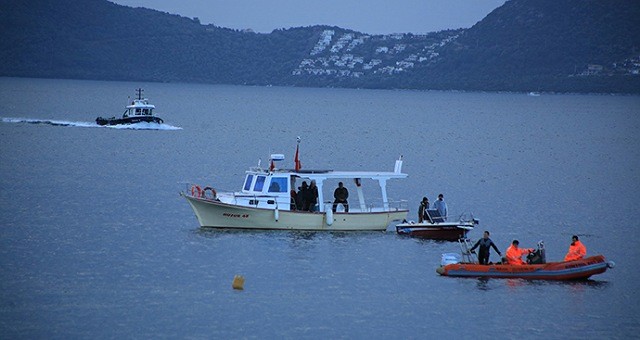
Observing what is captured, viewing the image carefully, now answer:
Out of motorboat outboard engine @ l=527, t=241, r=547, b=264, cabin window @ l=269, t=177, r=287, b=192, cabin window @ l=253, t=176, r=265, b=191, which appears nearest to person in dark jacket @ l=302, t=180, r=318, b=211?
cabin window @ l=269, t=177, r=287, b=192

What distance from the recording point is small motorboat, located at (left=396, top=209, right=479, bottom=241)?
155 ft

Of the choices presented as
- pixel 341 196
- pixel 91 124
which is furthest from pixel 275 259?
pixel 91 124

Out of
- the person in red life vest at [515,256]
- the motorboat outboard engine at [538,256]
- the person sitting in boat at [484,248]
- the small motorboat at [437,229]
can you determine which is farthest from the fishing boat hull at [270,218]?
the motorboat outboard engine at [538,256]

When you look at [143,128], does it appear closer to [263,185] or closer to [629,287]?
[263,185]

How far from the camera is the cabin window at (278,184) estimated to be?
47281mm

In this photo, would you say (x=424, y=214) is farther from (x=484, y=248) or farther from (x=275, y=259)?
(x=275, y=259)

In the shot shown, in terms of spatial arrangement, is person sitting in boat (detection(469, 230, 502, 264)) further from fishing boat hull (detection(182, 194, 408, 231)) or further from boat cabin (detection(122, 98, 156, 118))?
boat cabin (detection(122, 98, 156, 118))

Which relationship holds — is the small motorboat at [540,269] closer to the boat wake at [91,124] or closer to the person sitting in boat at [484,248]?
the person sitting in boat at [484,248]

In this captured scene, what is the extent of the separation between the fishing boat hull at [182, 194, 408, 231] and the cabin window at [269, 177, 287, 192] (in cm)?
94

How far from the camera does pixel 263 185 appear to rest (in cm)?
4731

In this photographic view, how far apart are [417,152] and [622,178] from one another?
23707 millimetres

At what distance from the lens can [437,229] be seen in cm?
4744

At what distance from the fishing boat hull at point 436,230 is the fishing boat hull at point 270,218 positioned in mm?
1358

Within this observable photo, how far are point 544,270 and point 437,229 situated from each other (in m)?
7.70
